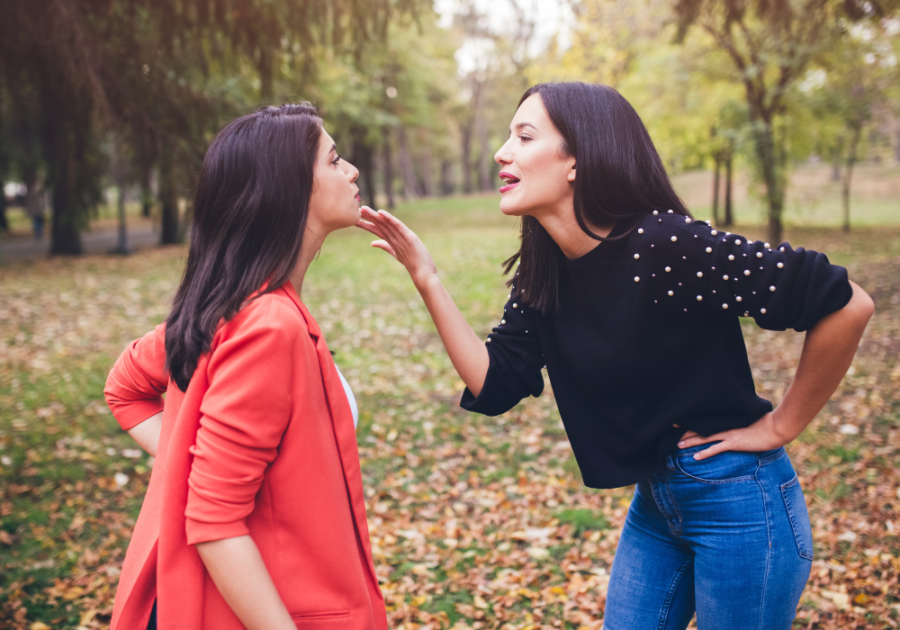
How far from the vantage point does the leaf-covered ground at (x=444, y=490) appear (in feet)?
12.0

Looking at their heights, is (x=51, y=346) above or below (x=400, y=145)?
below

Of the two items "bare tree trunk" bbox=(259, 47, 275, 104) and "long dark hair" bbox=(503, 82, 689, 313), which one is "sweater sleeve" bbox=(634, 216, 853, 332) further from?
"bare tree trunk" bbox=(259, 47, 275, 104)

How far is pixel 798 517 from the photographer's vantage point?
1.76 metres

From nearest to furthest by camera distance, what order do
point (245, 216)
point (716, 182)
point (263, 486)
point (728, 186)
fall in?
1. point (263, 486)
2. point (245, 216)
3. point (728, 186)
4. point (716, 182)

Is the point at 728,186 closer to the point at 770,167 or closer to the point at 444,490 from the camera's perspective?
the point at 770,167

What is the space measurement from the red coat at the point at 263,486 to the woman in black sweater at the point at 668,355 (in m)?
0.75

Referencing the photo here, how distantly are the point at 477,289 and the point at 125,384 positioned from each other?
1036cm

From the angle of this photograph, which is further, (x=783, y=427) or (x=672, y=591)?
(x=672, y=591)

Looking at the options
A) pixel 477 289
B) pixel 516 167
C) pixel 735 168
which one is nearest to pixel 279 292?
pixel 516 167

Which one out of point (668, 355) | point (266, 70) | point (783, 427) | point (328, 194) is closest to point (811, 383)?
point (783, 427)

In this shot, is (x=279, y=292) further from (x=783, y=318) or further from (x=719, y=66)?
(x=719, y=66)

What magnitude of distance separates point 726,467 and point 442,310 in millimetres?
957

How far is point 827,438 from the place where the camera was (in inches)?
215

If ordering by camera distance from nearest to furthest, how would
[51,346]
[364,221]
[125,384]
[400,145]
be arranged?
[125,384], [364,221], [51,346], [400,145]
